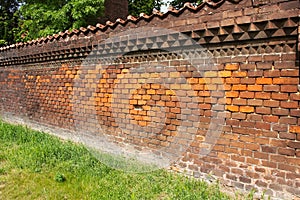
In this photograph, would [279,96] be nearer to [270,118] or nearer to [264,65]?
[270,118]

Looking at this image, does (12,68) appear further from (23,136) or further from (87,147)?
(87,147)

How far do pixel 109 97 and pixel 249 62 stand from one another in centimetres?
277

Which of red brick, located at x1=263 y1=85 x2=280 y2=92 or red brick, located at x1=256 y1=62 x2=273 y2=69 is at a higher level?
red brick, located at x1=256 y1=62 x2=273 y2=69

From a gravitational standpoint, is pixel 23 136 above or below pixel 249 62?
below

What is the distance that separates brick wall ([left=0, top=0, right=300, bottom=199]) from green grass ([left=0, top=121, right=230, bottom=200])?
476 millimetres

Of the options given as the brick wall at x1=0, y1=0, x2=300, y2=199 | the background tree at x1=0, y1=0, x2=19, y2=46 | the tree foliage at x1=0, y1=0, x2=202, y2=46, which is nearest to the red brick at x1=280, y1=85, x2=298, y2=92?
the brick wall at x1=0, y1=0, x2=300, y2=199

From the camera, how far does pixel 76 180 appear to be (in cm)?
414

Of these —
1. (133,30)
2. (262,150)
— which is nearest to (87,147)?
(133,30)

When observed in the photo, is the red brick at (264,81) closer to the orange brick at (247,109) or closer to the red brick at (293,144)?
the orange brick at (247,109)

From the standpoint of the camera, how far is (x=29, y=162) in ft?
15.9

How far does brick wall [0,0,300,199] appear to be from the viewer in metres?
3.14

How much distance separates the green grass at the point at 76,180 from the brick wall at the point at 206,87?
476 millimetres

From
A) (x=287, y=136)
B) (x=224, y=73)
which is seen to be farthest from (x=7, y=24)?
(x=287, y=136)

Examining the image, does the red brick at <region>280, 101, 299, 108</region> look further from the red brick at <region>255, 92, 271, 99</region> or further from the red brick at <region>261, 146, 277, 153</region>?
the red brick at <region>261, 146, 277, 153</region>
